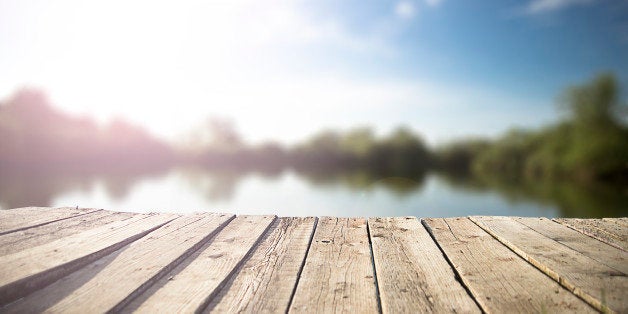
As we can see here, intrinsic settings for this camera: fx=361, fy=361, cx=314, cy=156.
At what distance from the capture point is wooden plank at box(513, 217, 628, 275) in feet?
5.45

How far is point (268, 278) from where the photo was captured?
4.90 ft

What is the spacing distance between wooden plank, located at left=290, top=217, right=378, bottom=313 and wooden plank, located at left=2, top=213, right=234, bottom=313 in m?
0.59

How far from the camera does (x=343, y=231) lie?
2258mm

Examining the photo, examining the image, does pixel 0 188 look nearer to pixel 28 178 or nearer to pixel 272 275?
pixel 28 178

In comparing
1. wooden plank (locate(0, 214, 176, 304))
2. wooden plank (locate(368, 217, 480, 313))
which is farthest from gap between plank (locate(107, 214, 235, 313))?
wooden plank (locate(368, 217, 480, 313))

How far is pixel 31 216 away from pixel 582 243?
3.38 metres

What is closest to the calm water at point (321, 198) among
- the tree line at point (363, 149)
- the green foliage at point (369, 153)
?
the tree line at point (363, 149)

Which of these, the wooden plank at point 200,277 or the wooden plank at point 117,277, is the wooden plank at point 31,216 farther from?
the wooden plank at point 200,277

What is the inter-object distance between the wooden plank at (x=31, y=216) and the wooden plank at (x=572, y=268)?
272cm

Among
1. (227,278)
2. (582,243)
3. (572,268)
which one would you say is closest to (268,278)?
(227,278)

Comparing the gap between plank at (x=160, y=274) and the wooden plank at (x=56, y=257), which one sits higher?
the wooden plank at (x=56, y=257)

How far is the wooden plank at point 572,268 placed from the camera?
50.0 inches

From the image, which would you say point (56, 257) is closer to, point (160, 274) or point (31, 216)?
point (160, 274)

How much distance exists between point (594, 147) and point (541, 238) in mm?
28082
